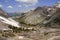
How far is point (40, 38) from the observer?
2206cm

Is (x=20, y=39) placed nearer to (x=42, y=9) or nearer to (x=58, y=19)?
(x=58, y=19)

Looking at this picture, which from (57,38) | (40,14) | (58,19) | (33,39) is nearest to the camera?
(57,38)

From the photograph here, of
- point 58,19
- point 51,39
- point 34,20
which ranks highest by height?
point 34,20

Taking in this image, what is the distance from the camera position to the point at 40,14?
95.9 metres

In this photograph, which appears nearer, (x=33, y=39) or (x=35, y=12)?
(x=33, y=39)

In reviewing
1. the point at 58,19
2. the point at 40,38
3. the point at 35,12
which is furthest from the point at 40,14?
the point at 40,38

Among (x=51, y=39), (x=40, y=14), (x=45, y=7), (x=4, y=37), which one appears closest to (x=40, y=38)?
(x=51, y=39)

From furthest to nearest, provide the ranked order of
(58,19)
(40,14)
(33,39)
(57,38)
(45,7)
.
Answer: (40,14), (45,7), (58,19), (33,39), (57,38)

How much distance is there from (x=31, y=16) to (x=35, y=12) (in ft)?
12.3

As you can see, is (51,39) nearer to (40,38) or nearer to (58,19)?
(40,38)

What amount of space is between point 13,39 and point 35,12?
77193 millimetres

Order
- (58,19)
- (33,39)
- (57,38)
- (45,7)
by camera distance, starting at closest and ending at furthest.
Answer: (57,38) < (33,39) < (58,19) < (45,7)

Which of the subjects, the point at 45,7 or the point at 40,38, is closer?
the point at 40,38

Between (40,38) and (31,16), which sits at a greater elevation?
(31,16)
